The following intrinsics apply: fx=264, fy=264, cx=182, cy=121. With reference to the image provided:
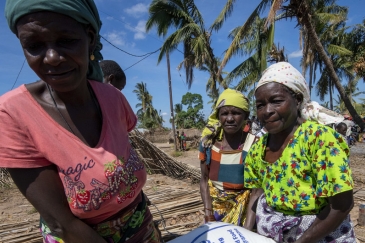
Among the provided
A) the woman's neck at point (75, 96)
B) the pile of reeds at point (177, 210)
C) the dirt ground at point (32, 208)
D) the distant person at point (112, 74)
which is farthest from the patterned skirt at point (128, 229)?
the dirt ground at point (32, 208)

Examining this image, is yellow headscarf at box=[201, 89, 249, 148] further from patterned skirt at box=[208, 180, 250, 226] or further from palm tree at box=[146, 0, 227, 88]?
palm tree at box=[146, 0, 227, 88]

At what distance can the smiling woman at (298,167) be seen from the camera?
120cm

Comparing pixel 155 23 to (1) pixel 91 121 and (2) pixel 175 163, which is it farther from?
(1) pixel 91 121

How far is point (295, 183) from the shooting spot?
1.31 meters

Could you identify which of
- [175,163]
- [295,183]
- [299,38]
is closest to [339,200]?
[295,183]

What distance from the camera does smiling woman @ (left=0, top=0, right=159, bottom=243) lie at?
86 cm

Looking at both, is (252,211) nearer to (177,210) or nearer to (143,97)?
(177,210)

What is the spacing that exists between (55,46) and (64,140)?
0.33m

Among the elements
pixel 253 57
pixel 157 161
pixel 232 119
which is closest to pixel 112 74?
pixel 232 119

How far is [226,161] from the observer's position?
220 centimetres

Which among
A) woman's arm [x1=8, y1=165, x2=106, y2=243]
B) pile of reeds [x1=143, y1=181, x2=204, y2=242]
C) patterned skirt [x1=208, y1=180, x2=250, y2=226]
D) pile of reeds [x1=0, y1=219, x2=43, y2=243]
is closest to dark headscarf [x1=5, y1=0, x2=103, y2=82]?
woman's arm [x1=8, y1=165, x2=106, y2=243]

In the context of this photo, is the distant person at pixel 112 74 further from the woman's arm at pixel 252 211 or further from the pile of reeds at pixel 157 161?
the pile of reeds at pixel 157 161

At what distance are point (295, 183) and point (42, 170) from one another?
1.13 metres

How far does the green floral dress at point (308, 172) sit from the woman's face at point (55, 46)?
1069 millimetres
